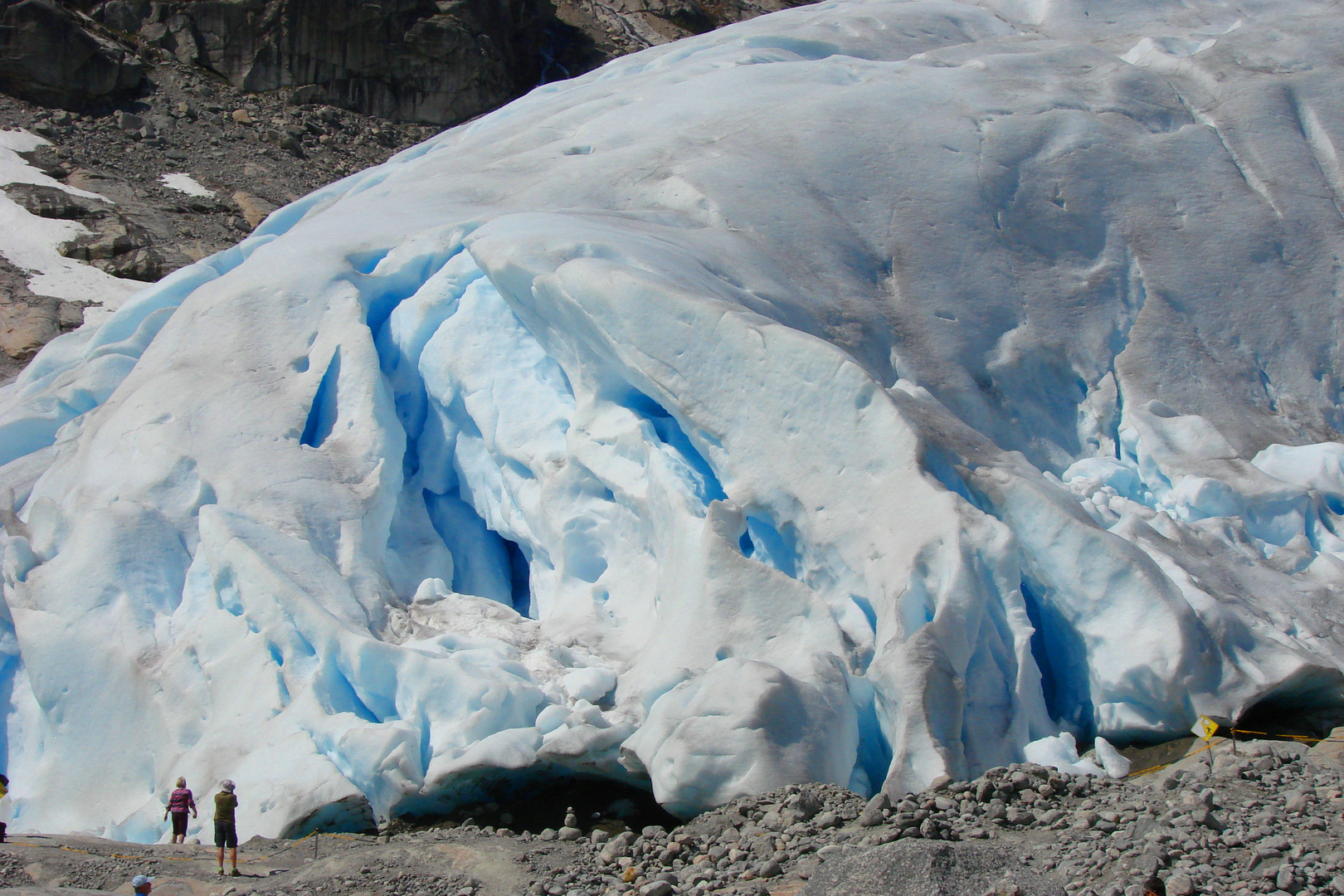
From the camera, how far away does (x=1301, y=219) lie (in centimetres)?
1067

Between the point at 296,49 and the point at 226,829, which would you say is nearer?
the point at 226,829

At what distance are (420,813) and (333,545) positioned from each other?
2046 mm

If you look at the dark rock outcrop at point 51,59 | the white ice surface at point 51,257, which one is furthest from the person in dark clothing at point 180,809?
the dark rock outcrop at point 51,59

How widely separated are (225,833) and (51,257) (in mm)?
16667

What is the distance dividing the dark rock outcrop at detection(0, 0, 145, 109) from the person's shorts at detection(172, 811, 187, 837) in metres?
22.2

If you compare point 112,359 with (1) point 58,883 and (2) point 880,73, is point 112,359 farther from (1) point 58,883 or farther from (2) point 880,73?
(2) point 880,73

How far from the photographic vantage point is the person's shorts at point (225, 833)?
17.4ft

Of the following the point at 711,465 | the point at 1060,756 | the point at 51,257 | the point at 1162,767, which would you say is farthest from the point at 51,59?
the point at 1162,767

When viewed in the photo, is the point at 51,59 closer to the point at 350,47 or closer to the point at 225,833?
the point at 350,47

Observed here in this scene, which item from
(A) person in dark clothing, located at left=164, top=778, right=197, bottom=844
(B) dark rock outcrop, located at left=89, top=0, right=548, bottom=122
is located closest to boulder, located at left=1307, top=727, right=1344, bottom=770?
(A) person in dark clothing, located at left=164, top=778, right=197, bottom=844

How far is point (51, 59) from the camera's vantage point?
23578 mm

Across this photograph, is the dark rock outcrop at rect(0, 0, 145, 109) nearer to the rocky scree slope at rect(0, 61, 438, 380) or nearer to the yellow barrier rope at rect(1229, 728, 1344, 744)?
the rocky scree slope at rect(0, 61, 438, 380)

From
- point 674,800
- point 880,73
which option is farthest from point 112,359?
point 880,73

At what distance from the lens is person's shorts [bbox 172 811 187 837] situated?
6.04 metres
